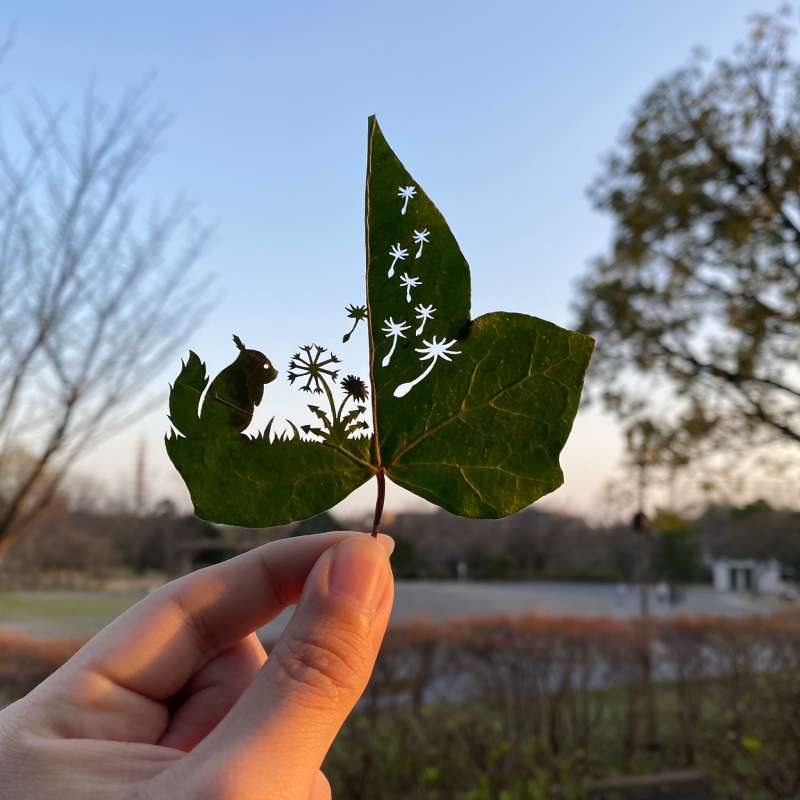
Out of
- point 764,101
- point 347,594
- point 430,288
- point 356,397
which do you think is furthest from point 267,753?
point 764,101

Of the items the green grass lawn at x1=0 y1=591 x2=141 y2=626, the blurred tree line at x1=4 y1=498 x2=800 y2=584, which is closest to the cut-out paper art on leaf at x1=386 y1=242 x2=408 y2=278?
the blurred tree line at x1=4 y1=498 x2=800 y2=584

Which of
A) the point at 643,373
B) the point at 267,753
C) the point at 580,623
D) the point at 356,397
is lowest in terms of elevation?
the point at 580,623

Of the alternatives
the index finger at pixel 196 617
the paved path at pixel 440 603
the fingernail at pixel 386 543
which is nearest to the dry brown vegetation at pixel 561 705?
the paved path at pixel 440 603

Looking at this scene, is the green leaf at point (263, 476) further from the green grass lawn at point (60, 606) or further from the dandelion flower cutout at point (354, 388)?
the green grass lawn at point (60, 606)

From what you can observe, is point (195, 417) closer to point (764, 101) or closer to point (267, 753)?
point (267, 753)

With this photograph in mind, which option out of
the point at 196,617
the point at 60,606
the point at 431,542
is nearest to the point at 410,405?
the point at 196,617

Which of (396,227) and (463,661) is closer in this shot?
(396,227)

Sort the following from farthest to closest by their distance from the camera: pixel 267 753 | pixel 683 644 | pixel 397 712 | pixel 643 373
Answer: pixel 643 373 → pixel 683 644 → pixel 397 712 → pixel 267 753
